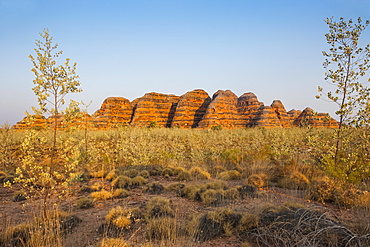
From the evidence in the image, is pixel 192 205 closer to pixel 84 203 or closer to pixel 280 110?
pixel 84 203

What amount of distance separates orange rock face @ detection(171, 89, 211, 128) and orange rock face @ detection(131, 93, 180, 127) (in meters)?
2.91

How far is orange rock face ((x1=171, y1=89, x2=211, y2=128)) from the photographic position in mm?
41138

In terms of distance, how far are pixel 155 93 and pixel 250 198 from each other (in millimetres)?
40652

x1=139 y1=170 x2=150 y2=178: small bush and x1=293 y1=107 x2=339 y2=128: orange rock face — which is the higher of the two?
x1=293 y1=107 x2=339 y2=128: orange rock face

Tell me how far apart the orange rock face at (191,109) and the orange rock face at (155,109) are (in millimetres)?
2911

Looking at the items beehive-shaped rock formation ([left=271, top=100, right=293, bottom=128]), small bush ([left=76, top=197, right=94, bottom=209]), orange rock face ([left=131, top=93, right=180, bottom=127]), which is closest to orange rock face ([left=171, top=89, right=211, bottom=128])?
orange rock face ([left=131, top=93, right=180, bottom=127])

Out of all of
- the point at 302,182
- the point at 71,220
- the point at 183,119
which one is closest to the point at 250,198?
the point at 302,182

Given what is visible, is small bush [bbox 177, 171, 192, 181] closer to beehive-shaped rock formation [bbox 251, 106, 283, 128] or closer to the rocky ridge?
the rocky ridge

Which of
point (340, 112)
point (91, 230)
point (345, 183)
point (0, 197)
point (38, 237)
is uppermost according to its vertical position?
point (340, 112)

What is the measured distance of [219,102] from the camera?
4081 cm

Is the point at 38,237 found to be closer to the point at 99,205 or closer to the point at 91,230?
the point at 91,230

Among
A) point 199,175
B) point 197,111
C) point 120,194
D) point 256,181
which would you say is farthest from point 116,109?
point 256,181

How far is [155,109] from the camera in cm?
4272

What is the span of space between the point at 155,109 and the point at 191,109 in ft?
21.5
